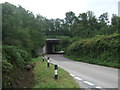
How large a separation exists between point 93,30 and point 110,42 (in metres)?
42.8

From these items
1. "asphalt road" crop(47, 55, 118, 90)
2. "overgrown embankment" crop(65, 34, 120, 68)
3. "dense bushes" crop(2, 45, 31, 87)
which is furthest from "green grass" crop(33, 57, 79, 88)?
"overgrown embankment" crop(65, 34, 120, 68)

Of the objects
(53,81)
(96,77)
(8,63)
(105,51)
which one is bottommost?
(96,77)

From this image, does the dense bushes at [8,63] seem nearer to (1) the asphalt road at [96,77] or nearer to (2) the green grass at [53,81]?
(2) the green grass at [53,81]

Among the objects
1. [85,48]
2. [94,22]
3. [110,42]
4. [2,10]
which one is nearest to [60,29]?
[94,22]

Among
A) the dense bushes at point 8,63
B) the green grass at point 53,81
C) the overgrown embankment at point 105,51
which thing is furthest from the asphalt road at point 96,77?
the overgrown embankment at point 105,51

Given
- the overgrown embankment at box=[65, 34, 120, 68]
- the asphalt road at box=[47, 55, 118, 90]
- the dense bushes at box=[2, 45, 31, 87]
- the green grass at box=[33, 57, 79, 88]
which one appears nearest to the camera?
the green grass at box=[33, 57, 79, 88]

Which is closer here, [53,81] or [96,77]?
[53,81]

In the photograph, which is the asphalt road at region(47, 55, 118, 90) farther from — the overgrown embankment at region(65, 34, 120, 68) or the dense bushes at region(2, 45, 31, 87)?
the overgrown embankment at region(65, 34, 120, 68)

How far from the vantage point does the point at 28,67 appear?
18.2 meters

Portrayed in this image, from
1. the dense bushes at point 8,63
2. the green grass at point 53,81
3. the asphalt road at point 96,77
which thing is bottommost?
the asphalt road at point 96,77

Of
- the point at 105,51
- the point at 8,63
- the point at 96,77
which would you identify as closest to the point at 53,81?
the point at 8,63

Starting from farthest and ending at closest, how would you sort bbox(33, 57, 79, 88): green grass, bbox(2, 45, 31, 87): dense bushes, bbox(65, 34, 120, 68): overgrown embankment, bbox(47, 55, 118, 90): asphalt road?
bbox(65, 34, 120, 68): overgrown embankment → bbox(47, 55, 118, 90): asphalt road → bbox(2, 45, 31, 87): dense bushes → bbox(33, 57, 79, 88): green grass

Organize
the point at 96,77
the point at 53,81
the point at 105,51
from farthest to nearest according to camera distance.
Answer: the point at 105,51 < the point at 96,77 < the point at 53,81

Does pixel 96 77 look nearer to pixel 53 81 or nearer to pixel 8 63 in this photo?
pixel 53 81
